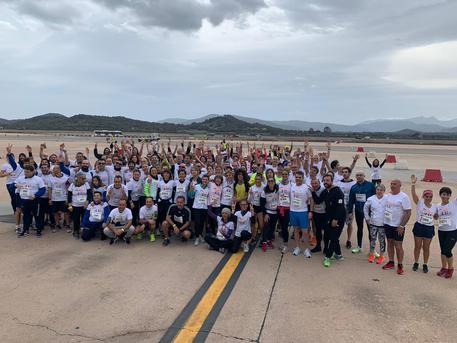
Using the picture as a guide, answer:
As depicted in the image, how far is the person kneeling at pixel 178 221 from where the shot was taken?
7562 millimetres

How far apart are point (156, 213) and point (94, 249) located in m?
1.52

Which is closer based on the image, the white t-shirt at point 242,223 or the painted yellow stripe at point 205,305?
the painted yellow stripe at point 205,305

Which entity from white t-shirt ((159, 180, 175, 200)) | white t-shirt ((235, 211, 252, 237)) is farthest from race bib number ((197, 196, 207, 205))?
white t-shirt ((235, 211, 252, 237))

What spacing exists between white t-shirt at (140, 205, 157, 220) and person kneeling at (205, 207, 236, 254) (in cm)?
143

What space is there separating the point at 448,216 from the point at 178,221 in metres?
5.09

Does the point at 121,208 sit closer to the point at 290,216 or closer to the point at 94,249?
the point at 94,249

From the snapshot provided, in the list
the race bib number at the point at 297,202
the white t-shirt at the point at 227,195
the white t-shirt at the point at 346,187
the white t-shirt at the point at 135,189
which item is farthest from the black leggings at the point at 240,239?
the white t-shirt at the point at 135,189

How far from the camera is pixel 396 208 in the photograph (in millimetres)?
6207

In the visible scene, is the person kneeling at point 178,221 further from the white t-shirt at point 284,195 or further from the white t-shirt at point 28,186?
the white t-shirt at point 28,186

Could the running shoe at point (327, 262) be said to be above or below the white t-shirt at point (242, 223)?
below

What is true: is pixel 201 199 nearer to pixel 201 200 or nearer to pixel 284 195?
pixel 201 200

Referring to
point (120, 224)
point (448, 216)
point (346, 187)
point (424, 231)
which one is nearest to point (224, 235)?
point (120, 224)

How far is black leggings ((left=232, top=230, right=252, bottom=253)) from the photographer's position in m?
7.02

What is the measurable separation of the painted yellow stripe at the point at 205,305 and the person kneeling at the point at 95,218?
3036 millimetres
